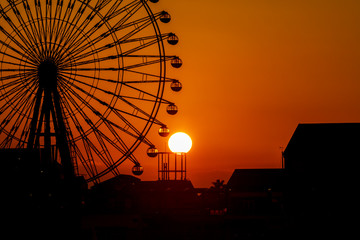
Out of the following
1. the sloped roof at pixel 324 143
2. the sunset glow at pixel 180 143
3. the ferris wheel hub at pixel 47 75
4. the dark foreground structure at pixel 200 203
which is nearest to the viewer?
the ferris wheel hub at pixel 47 75

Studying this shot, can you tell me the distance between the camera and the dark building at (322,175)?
53500 mm

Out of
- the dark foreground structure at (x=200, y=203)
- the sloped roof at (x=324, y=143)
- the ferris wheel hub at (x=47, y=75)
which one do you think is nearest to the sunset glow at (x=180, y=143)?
the dark foreground structure at (x=200, y=203)

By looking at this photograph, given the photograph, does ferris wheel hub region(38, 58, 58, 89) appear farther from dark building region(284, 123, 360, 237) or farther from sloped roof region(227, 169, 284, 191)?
sloped roof region(227, 169, 284, 191)

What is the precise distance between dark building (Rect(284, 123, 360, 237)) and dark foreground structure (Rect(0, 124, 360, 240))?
0.08 m

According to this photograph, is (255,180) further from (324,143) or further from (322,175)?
(322,175)

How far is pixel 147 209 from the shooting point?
67.3 metres

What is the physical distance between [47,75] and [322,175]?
3454 centimetres

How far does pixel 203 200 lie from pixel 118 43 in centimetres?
4076

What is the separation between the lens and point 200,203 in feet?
231

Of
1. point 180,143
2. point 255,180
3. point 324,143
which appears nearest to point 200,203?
point 180,143

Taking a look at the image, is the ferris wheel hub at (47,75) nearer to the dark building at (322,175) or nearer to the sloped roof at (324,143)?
the dark building at (322,175)

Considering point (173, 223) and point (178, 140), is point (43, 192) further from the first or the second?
point (178, 140)

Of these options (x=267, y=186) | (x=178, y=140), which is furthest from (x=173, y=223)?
(x=267, y=186)

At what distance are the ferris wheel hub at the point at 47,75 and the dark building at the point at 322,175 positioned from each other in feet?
90.9
